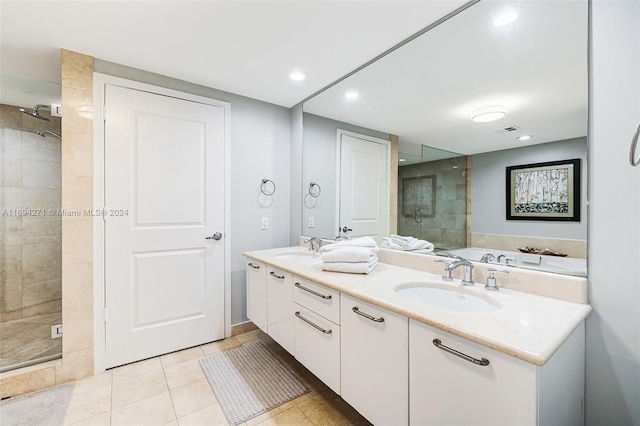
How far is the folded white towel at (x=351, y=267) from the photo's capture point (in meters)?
1.64

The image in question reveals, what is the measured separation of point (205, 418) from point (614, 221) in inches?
86.9

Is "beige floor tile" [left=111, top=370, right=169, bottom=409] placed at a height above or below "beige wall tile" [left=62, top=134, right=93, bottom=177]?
below

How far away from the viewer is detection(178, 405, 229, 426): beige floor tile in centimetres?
152

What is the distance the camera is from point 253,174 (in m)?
2.68

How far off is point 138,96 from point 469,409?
9.00 ft

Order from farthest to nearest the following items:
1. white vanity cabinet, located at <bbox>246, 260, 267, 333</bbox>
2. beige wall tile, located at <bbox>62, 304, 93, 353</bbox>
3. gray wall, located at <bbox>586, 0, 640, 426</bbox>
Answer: white vanity cabinet, located at <bbox>246, 260, 267, 333</bbox>
beige wall tile, located at <bbox>62, 304, 93, 353</bbox>
gray wall, located at <bbox>586, 0, 640, 426</bbox>

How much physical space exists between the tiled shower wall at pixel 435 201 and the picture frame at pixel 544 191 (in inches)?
9.6

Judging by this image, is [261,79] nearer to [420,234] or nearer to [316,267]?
[316,267]

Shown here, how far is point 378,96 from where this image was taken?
207 centimetres

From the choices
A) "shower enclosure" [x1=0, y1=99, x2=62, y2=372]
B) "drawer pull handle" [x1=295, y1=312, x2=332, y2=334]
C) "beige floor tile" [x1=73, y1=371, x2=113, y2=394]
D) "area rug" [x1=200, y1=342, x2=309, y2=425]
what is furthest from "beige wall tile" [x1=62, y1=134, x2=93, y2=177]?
"drawer pull handle" [x1=295, y1=312, x2=332, y2=334]

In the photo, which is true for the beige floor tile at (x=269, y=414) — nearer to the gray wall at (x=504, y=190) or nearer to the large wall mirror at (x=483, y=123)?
the large wall mirror at (x=483, y=123)

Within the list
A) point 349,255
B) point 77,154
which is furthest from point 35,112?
point 349,255

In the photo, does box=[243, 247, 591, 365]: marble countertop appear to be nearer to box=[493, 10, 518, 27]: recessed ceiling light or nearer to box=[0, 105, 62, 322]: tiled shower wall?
box=[493, 10, 518, 27]: recessed ceiling light

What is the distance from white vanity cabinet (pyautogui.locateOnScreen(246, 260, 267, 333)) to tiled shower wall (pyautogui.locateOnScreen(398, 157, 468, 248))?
3.70 ft
